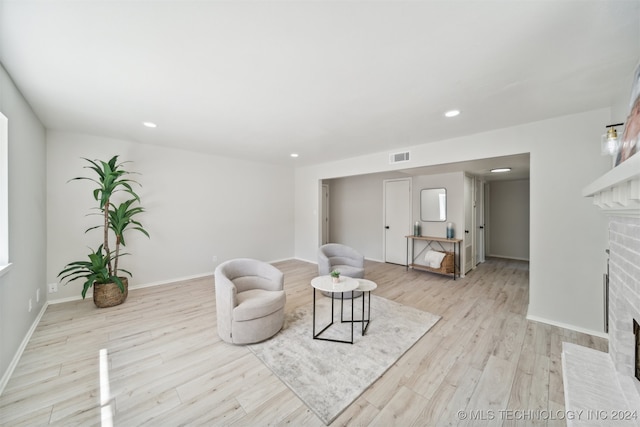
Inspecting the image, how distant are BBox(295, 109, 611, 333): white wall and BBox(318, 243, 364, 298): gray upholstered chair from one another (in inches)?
88.3

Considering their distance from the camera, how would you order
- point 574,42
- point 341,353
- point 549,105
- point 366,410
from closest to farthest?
point 574,42 → point 366,410 → point 341,353 → point 549,105

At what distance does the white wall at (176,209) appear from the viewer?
3.43 metres

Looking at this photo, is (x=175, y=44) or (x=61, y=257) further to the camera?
(x=61, y=257)

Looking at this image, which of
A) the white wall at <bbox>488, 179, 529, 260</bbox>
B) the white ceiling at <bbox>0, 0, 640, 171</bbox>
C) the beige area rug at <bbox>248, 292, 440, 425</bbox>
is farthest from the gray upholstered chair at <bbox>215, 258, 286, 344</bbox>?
the white wall at <bbox>488, 179, 529, 260</bbox>

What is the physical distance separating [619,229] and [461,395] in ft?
5.29

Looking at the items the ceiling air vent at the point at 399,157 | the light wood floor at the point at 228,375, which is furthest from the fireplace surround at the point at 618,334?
the ceiling air vent at the point at 399,157

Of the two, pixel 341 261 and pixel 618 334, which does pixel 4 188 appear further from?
pixel 618 334

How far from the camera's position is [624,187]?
1239 millimetres

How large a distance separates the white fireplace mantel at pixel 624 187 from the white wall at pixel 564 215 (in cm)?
143

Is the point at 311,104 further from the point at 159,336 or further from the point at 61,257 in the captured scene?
the point at 61,257

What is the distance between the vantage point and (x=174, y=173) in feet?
14.3

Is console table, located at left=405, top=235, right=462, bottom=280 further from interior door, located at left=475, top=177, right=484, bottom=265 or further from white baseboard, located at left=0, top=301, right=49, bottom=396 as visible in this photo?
white baseboard, located at left=0, top=301, right=49, bottom=396

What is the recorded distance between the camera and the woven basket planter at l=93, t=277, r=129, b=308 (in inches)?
125

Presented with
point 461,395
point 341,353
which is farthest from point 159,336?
point 461,395
